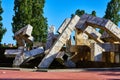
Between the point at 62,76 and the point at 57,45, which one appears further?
the point at 57,45

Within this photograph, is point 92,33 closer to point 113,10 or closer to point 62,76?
point 62,76

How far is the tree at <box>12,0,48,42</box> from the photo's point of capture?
49.2m

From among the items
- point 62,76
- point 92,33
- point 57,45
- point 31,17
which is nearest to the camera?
point 62,76

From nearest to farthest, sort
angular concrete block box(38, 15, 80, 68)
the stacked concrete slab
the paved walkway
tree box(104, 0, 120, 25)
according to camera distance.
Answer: the paved walkway < angular concrete block box(38, 15, 80, 68) < the stacked concrete slab < tree box(104, 0, 120, 25)

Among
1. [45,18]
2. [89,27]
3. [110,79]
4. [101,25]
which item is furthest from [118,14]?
[110,79]

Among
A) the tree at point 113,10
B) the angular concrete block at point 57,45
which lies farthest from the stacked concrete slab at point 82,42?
the tree at point 113,10

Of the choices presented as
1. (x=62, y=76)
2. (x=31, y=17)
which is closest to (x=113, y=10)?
(x=31, y=17)

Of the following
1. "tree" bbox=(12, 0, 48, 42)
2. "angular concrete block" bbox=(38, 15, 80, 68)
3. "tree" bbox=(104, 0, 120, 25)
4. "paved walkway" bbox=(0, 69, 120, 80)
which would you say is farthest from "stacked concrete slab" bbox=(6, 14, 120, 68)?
"tree" bbox=(104, 0, 120, 25)

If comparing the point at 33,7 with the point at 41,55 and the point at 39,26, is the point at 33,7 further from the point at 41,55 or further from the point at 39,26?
the point at 41,55

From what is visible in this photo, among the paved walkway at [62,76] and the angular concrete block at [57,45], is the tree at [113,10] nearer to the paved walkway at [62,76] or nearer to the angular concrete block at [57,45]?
the angular concrete block at [57,45]

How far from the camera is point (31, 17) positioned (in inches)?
1999

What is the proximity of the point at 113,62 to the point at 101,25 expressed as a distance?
3.12 metres

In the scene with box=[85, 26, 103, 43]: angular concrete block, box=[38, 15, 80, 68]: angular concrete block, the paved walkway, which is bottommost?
the paved walkway

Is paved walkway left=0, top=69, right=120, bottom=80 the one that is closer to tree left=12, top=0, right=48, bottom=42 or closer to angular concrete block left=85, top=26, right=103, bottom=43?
angular concrete block left=85, top=26, right=103, bottom=43
